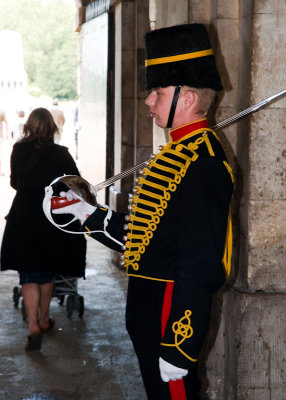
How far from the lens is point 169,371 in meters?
2.34

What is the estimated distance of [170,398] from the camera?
8.20ft

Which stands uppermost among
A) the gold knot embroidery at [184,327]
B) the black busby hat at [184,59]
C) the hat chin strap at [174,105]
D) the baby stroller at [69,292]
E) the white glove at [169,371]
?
the black busby hat at [184,59]

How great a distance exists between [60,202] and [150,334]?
22.8 inches

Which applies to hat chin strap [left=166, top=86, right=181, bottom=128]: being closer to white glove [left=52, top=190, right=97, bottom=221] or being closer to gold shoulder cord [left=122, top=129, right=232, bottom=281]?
gold shoulder cord [left=122, top=129, right=232, bottom=281]

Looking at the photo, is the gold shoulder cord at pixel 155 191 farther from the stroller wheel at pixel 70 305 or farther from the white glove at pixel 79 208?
the stroller wheel at pixel 70 305

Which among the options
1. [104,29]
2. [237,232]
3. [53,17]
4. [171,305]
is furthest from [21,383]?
[53,17]

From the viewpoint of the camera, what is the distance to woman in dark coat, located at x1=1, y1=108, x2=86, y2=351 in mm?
4891

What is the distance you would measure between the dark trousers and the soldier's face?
53 centimetres

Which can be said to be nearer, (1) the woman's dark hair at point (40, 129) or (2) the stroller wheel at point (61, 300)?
(1) the woman's dark hair at point (40, 129)

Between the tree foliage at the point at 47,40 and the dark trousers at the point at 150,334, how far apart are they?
52.0m

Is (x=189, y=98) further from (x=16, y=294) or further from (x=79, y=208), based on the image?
(x=16, y=294)

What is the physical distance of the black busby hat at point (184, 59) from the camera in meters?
2.47

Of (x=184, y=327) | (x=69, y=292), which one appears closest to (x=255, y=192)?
(x=184, y=327)

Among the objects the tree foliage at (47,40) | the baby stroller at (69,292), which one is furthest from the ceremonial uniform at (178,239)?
the tree foliage at (47,40)
